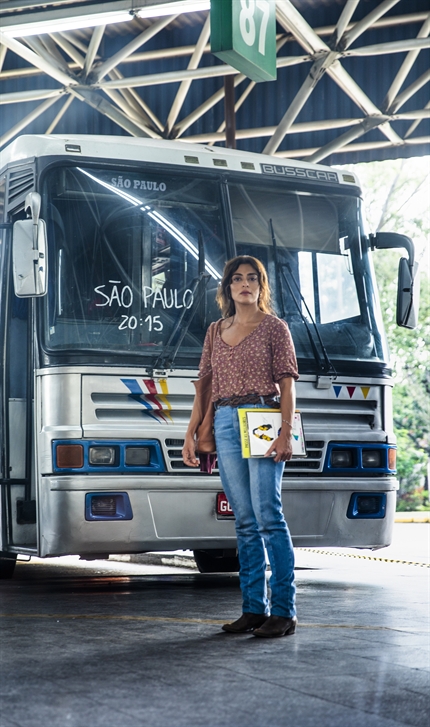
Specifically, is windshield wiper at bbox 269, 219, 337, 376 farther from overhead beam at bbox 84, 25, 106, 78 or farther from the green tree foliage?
the green tree foliage

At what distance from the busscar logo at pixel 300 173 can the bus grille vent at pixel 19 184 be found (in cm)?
186

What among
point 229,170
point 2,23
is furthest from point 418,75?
point 229,170

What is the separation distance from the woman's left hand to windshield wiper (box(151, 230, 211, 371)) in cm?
226

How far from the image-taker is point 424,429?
31219mm

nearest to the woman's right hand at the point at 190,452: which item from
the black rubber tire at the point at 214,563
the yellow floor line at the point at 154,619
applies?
the yellow floor line at the point at 154,619

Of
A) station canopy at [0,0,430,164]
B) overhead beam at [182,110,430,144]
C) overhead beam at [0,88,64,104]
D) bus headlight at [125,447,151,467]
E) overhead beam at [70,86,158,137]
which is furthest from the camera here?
overhead beam at [182,110,430,144]

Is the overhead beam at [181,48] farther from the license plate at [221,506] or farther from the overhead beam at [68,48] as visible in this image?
the license plate at [221,506]

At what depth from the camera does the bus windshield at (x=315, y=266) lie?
8.55m

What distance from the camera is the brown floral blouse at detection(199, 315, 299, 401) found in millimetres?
5945

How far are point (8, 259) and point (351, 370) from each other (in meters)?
2.70

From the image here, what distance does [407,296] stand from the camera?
8953 mm

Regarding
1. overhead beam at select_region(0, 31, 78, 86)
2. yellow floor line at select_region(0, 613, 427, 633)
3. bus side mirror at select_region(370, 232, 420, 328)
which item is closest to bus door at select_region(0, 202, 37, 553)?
yellow floor line at select_region(0, 613, 427, 633)

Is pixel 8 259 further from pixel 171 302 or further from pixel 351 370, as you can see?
pixel 351 370

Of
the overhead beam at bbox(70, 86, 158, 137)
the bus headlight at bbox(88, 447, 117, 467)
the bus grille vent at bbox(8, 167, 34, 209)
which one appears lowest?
the bus headlight at bbox(88, 447, 117, 467)
